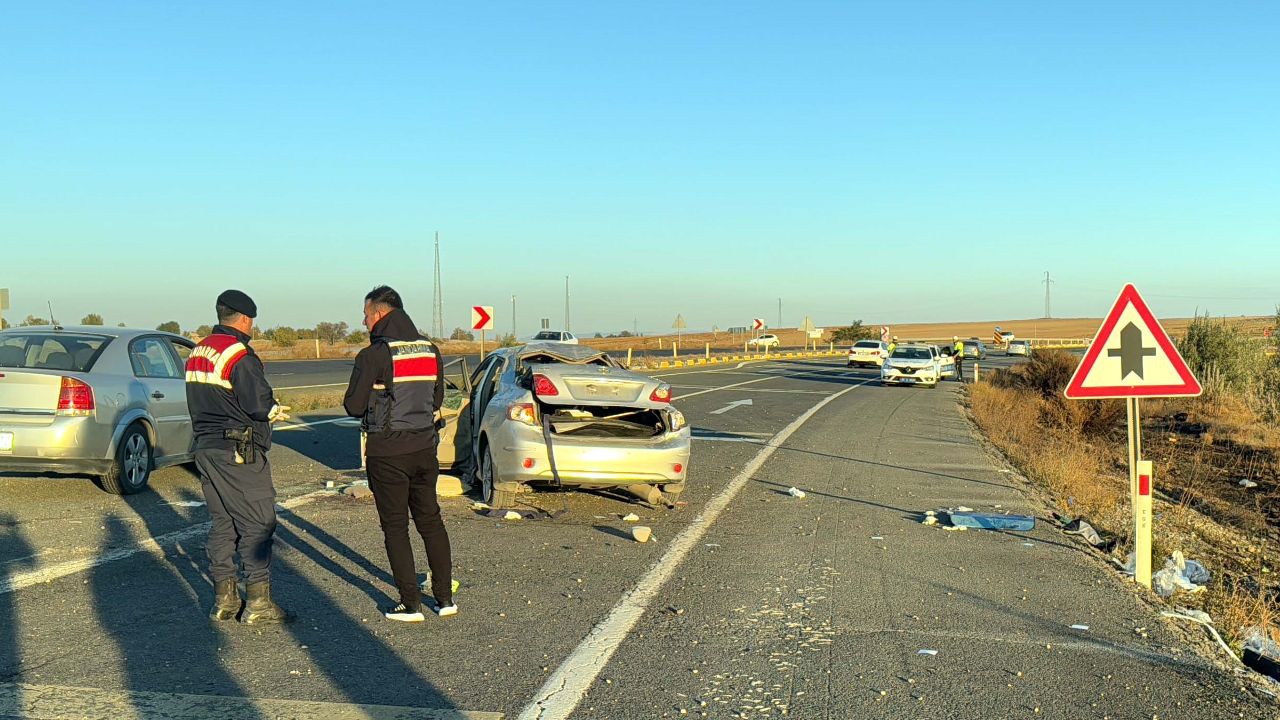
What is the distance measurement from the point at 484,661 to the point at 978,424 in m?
18.3

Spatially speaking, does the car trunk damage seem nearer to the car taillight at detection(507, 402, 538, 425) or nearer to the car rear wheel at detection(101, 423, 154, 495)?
the car taillight at detection(507, 402, 538, 425)

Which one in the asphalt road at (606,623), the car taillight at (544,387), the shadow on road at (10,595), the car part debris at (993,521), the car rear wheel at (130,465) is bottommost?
the car part debris at (993,521)

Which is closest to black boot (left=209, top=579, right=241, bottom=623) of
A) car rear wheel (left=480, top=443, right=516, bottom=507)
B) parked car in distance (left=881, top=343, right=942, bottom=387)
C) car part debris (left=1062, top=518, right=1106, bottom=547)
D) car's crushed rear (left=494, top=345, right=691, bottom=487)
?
car's crushed rear (left=494, top=345, right=691, bottom=487)

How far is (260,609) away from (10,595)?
5.70 feet

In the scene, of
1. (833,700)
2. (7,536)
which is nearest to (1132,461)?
(833,700)

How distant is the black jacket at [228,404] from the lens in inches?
235

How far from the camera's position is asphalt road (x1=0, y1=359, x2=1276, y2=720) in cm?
475

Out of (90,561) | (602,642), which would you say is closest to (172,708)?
(602,642)

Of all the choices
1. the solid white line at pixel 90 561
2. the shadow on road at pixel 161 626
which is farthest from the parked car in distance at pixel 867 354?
the shadow on road at pixel 161 626

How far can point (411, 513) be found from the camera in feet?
20.0

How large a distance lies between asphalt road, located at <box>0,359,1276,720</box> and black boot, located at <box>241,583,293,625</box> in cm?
11

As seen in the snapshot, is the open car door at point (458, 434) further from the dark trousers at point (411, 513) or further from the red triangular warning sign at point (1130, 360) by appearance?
the red triangular warning sign at point (1130, 360)

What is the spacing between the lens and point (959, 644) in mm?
5691

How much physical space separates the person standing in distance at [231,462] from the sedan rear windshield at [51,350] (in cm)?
473
